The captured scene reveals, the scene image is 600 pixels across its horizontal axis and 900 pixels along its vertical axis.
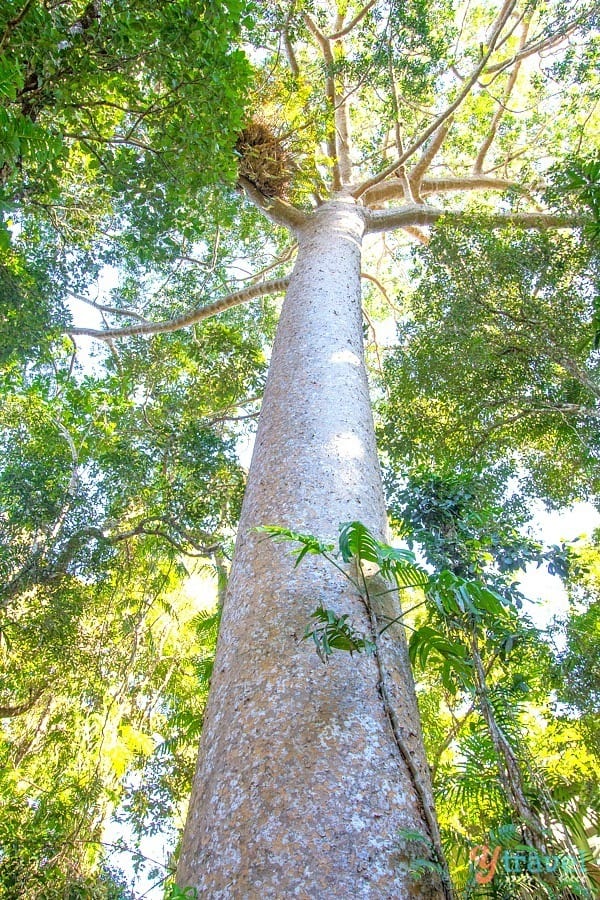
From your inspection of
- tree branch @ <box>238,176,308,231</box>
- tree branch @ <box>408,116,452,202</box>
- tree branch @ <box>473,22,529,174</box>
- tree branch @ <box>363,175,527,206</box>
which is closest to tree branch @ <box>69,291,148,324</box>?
tree branch @ <box>238,176,308,231</box>

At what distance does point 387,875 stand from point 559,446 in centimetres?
414

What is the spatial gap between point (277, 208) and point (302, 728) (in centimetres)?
449

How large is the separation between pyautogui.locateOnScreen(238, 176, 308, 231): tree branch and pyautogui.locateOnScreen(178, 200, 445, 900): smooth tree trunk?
3125mm

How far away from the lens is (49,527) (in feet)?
14.0

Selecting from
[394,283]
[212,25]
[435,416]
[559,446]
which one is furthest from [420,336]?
[394,283]

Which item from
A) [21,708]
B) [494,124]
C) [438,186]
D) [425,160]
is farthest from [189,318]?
[494,124]

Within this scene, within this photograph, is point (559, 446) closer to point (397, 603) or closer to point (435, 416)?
point (435, 416)

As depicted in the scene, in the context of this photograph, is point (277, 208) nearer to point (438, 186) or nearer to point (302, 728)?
point (438, 186)

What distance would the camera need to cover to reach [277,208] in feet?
15.8

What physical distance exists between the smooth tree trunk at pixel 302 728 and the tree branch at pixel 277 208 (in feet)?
10.3

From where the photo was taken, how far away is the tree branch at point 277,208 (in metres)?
4.76

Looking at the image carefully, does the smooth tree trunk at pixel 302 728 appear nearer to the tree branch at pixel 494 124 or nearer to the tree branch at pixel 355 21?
the tree branch at pixel 355 21

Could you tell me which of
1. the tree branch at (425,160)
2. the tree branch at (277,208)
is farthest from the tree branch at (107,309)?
the tree branch at (425,160)

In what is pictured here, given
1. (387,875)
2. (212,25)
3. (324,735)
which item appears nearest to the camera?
(387,875)
